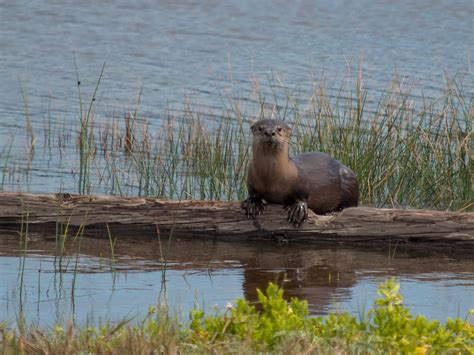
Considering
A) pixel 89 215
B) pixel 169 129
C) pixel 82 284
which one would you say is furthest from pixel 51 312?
pixel 169 129

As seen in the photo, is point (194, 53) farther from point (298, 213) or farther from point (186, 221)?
point (298, 213)

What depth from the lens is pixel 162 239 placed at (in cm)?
828

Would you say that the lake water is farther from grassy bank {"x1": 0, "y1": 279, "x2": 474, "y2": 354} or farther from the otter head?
grassy bank {"x1": 0, "y1": 279, "x2": 474, "y2": 354}

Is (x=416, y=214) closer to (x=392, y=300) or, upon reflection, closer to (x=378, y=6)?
(x=392, y=300)

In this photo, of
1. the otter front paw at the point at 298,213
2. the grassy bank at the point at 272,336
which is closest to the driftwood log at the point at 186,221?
the otter front paw at the point at 298,213

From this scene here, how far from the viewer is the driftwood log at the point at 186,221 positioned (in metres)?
8.17

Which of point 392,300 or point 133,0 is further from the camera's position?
point 133,0

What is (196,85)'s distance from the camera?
16156 mm

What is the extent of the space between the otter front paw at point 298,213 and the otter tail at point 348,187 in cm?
69

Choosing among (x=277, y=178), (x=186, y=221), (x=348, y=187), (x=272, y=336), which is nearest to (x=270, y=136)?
(x=277, y=178)

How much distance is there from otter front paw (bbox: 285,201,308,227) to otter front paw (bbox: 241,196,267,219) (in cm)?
20

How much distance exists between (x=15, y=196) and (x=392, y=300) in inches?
152

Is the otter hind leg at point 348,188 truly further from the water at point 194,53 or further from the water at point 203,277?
the water at point 194,53

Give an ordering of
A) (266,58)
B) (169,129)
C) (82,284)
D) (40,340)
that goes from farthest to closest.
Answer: (266,58), (169,129), (82,284), (40,340)
